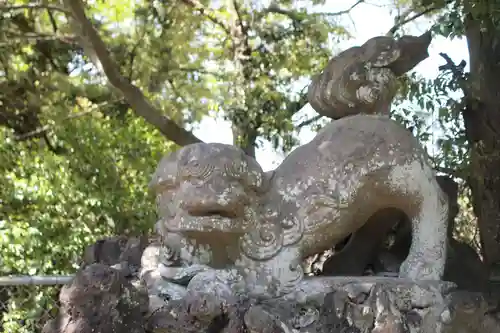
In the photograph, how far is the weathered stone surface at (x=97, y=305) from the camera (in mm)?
1777

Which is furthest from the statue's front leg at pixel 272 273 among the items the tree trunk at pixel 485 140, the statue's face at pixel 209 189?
the tree trunk at pixel 485 140

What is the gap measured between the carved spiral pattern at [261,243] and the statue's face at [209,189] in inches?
1.5

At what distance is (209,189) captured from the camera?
215cm

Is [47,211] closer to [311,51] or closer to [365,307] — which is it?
[311,51]

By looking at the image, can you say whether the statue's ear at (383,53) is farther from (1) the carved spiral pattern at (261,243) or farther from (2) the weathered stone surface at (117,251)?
(2) the weathered stone surface at (117,251)

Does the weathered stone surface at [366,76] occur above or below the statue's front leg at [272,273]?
above

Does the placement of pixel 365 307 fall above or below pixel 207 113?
below

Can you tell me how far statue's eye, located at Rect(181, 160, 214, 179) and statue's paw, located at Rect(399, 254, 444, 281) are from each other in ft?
2.69

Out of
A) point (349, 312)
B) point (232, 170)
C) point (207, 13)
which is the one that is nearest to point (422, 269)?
point (349, 312)

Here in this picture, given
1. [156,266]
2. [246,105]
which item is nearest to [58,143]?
[246,105]

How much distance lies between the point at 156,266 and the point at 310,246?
570mm

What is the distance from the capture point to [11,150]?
17.1 ft

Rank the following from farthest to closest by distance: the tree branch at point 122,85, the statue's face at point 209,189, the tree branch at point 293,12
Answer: the tree branch at point 293,12 < the tree branch at point 122,85 < the statue's face at point 209,189

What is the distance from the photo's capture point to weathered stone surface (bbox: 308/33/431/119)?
8.29 feet
